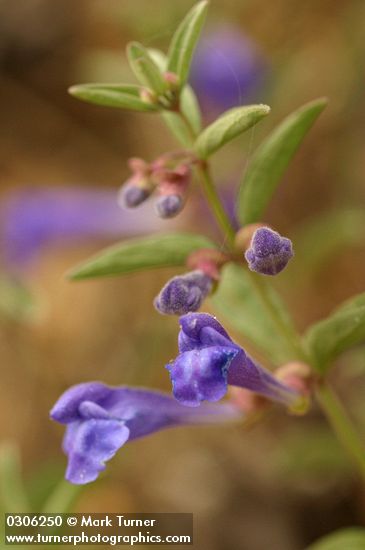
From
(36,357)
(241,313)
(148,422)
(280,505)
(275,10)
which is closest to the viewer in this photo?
(148,422)

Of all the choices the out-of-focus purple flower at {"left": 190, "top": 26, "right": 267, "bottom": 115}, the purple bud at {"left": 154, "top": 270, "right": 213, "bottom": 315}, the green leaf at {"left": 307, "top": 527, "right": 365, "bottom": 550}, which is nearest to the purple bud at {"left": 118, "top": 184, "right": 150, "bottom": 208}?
the purple bud at {"left": 154, "top": 270, "right": 213, "bottom": 315}

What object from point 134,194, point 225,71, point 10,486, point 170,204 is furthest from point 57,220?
point 170,204

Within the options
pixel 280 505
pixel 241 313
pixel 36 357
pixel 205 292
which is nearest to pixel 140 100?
pixel 205 292

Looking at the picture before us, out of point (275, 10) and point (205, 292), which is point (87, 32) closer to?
point (275, 10)

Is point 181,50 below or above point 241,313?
above

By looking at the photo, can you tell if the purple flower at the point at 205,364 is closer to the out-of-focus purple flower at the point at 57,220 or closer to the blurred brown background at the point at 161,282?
the blurred brown background at the point at 161,282
